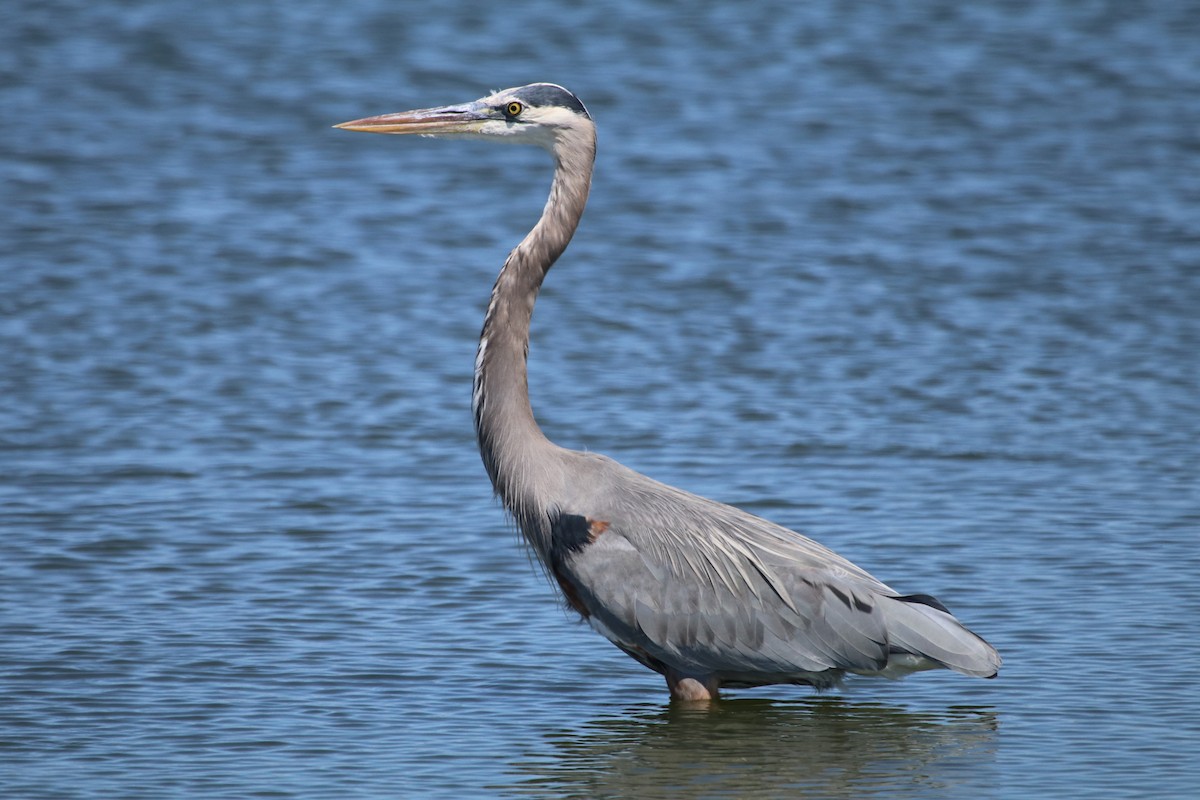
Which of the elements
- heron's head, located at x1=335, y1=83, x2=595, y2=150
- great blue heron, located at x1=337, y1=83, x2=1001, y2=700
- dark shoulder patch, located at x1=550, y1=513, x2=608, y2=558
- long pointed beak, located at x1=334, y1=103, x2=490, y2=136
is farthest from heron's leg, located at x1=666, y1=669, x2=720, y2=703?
long pointed beak, located at x1=334, y1=103, x2=490, y2=136

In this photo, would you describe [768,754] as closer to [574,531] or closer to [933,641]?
[933,641]

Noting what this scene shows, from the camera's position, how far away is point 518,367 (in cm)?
761

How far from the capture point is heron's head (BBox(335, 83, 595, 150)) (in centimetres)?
765

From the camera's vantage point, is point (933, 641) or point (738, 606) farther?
point (738, 606)

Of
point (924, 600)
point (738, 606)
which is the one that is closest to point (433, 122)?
point (738, 606)

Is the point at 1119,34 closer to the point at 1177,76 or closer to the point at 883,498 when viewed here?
the point at 1177,76

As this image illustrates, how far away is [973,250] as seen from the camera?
15445mm

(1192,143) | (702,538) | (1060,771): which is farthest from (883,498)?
(1192,143)

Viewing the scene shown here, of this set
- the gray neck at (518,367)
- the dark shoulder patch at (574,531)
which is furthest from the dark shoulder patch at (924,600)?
the gray neck at (518,367)

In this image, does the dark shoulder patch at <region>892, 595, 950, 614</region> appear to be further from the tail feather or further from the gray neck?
the gray neck

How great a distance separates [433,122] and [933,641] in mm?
2878

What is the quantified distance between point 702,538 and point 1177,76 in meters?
15.5

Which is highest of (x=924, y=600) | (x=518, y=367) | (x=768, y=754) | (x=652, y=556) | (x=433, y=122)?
(x=433, y=122)

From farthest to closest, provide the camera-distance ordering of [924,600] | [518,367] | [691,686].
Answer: [518,367]
[691,686]
[924,600]
